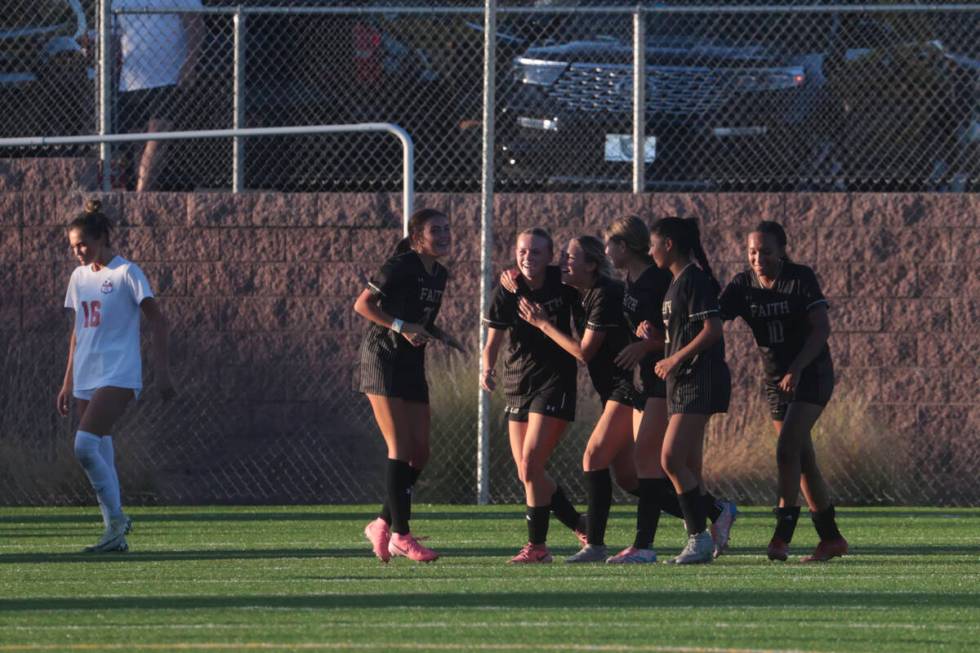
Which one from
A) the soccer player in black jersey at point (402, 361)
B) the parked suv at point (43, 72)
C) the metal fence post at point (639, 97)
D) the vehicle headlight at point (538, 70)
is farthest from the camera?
the parked suv at point (43, 72)

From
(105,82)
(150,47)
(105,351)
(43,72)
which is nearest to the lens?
(105,351)

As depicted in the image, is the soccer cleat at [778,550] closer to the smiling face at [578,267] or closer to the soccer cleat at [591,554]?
the soccer cleat at [591,554]

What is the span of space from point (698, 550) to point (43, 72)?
8.68 metres

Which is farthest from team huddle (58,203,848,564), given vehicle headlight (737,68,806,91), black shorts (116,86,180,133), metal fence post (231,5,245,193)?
black shorts (116,86,180,133)

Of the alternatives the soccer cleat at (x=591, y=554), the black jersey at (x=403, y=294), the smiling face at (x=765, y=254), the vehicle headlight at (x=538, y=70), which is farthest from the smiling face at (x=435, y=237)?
the vehicle headlight at (x=538, y=70)

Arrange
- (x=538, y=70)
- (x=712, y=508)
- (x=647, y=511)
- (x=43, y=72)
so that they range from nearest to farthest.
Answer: (x=647, y=511)
(x=712, y=508)
(x=538, y=70)
(x=43, y=72)

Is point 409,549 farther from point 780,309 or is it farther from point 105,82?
point 105,82

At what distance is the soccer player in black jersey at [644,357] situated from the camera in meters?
9.76

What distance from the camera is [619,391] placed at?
32.7 ft

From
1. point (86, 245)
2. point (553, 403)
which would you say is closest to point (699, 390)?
point (553, 403)

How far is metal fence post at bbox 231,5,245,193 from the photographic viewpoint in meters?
15.6

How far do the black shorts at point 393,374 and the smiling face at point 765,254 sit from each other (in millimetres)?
1827

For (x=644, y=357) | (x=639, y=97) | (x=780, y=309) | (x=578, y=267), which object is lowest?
(x=644, y=357)

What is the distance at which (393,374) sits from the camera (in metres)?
9.99
